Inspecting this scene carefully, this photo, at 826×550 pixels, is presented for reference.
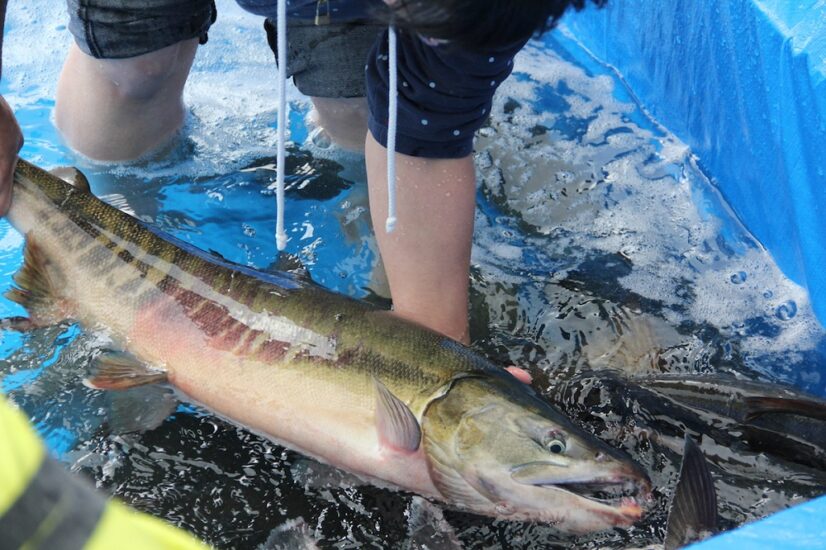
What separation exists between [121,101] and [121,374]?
1119mm

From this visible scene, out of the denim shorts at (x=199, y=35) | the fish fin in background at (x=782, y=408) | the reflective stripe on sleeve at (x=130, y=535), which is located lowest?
the fish fin in background at (x=782, y=408)

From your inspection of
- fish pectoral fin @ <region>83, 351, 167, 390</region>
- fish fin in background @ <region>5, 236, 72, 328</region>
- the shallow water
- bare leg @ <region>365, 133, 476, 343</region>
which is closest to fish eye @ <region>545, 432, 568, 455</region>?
the shallow water

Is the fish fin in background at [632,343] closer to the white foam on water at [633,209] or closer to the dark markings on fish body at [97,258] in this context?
the white foam on water at [633,209]

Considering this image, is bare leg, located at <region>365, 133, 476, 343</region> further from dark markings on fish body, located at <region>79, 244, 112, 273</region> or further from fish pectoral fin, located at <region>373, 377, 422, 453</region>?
dark markings on fish body, located at <region>79, 244, 112, 273</region>

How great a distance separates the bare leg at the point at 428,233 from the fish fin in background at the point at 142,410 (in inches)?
24.3

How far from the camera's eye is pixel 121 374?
2.01m

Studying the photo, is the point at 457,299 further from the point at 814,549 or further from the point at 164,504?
the point at 814,549

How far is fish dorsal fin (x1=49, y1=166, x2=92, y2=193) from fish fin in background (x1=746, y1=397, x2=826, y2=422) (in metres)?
1.80

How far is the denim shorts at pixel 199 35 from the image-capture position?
2466mm

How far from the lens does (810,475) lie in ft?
6.30

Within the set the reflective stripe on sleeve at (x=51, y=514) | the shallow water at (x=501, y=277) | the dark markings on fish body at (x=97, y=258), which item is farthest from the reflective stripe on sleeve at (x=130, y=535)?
the dark markings on fish body at (x=97, y=258)

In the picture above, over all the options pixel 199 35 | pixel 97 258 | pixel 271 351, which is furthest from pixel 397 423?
pixel 199 35

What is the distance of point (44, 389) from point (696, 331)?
1.86 metres

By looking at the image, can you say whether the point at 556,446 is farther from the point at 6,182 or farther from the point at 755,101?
the point at 755,101
